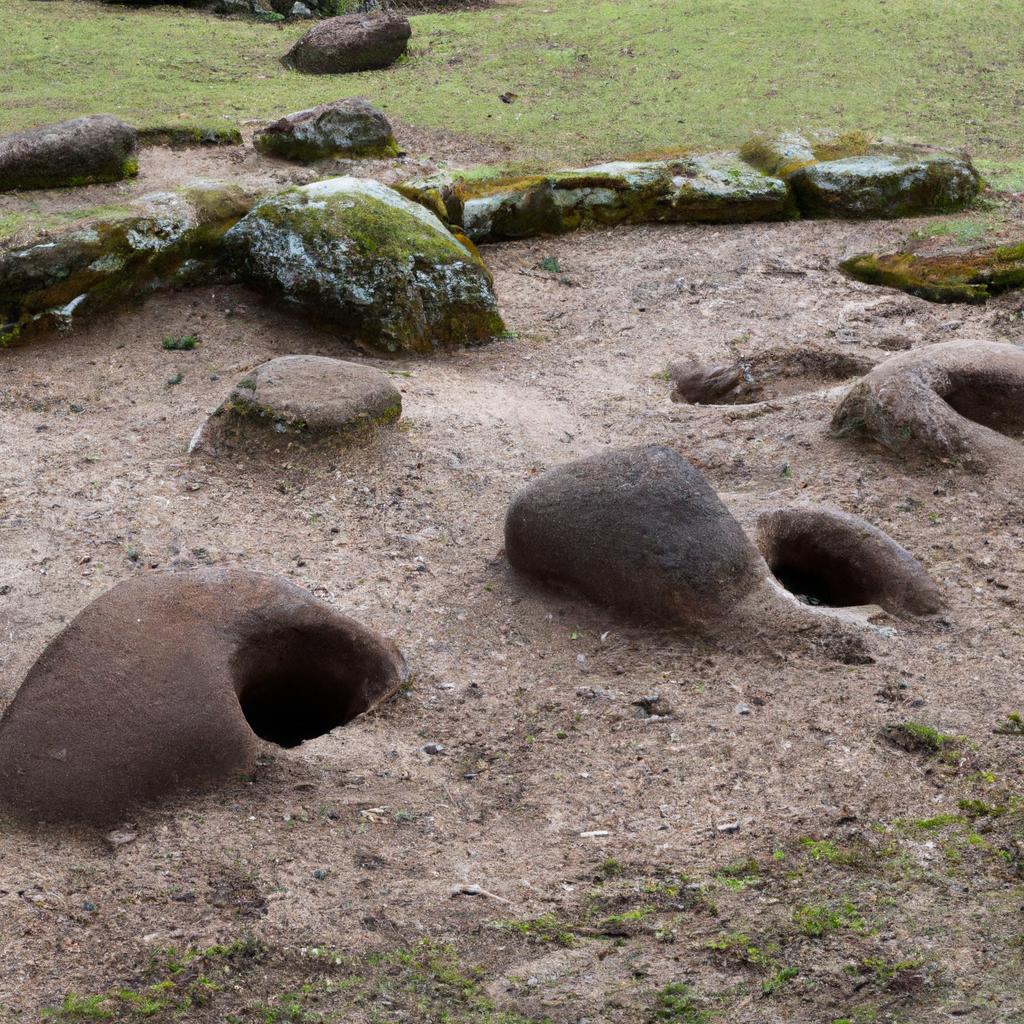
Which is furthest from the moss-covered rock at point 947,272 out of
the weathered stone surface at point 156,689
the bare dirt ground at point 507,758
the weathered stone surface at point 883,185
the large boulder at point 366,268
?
the weathered stone surface at point 156,689

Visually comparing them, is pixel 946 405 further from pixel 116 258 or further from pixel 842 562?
pixel 116 258

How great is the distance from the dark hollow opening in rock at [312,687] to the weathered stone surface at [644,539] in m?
1.04

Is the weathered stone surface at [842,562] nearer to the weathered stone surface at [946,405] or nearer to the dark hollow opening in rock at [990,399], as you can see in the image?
the weathered stone surface at [946,405]

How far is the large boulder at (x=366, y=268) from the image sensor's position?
26.6ft

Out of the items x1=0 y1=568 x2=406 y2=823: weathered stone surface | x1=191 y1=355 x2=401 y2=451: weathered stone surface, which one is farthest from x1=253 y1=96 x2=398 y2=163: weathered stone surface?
x1=0 y1=568 x2=406 y2=823: weathered stone surface

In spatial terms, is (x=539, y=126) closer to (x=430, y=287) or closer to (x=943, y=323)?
(x=430, y=287)

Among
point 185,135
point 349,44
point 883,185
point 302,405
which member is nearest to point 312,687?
point 302,405

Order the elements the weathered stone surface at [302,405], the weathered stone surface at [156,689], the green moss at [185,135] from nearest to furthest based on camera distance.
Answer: the weathered stone surface at [156,689], the weathered stone surface at [302,405], the green moss at [185,135]

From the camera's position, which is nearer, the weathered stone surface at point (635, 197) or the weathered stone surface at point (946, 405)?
the weathered stone surface at point (946, 405)

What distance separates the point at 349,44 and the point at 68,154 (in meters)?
5.08

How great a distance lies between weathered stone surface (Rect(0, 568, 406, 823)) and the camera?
379cm

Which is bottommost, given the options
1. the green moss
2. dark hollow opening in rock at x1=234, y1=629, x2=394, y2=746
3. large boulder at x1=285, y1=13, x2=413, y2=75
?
dark hollow opening in rock at x1=234, y1=629, x2=394, y2=746

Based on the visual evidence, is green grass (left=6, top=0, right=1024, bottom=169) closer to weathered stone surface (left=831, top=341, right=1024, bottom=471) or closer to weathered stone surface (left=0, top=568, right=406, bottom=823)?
weathered stone surface (left=831, top=341, right=1024, bottom=471)

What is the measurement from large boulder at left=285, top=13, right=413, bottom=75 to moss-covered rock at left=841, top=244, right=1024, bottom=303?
6469 millimetres
